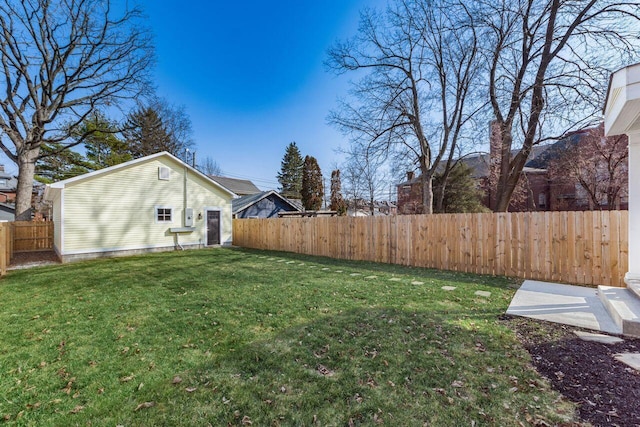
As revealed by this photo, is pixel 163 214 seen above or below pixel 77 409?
above

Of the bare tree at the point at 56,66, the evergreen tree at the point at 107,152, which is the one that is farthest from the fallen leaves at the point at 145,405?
the evergreen tree at the point at 107,152

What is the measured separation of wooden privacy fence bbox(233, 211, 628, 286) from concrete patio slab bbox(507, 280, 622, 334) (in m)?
0.89

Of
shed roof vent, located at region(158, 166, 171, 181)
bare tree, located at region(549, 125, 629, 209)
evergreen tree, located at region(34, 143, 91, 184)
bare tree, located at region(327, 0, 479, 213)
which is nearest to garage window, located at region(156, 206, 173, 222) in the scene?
shed roof vent, located at region(158, 166, 171, 181)

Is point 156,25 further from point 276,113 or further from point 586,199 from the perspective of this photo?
point 586,199

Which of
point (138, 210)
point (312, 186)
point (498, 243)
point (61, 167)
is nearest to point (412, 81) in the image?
point (498, 243)

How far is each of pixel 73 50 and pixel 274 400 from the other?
17540mm

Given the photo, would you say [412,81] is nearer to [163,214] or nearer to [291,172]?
[163,214]

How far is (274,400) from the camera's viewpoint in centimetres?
208

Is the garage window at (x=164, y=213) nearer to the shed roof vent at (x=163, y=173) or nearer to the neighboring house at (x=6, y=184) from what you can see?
the shed roof vent at (x=163, y=173)

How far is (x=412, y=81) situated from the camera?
38.1 feet

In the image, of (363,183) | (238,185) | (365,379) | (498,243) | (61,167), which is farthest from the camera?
(238,185)

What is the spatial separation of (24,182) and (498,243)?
18.4 metres

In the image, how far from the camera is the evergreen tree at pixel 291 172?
1581 inches

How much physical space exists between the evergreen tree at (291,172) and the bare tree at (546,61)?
31.4 metres
